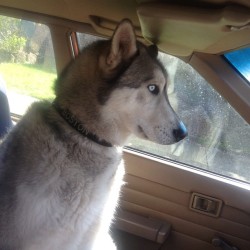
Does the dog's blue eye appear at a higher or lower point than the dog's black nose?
higher

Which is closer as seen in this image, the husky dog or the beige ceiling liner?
the beige ceiling liner

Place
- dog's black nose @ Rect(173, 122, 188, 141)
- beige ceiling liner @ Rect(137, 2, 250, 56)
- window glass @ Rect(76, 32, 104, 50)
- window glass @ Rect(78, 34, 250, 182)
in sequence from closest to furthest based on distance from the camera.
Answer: beige ceiling liner @ Rect(137, 2, 250, 56) < dog's black nose @ Rect(173, 122, 188, 141) < window glass @ Rect(78, 34, 250, 182) < window glass @ Rect(76, 32, 104, 50)

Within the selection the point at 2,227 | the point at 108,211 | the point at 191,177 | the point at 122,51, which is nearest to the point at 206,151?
the point at 191,177

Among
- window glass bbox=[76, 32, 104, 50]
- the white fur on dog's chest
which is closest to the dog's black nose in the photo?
the white fur on dog's chest

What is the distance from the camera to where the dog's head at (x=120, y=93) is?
180cm

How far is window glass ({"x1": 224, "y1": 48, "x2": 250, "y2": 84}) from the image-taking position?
6.23ft

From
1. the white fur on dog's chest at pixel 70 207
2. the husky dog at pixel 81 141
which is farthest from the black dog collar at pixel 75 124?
the white fur on dog's chest at pixel 70 207

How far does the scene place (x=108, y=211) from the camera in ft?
6.44

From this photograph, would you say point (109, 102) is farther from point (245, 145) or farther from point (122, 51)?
point (245, 145)

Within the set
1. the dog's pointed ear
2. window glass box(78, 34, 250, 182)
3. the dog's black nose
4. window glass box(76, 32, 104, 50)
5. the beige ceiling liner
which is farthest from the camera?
window glass box(76, 32, 104, 50)

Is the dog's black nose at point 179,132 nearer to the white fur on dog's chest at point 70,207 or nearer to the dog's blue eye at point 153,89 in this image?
the dog's blue eye at point 153,89

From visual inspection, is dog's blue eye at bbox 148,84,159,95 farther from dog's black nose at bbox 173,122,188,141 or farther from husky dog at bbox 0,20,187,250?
dog's black nose at bbox 173,122,188,141

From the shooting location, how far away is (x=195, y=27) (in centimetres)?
152

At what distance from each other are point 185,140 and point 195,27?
103cm
